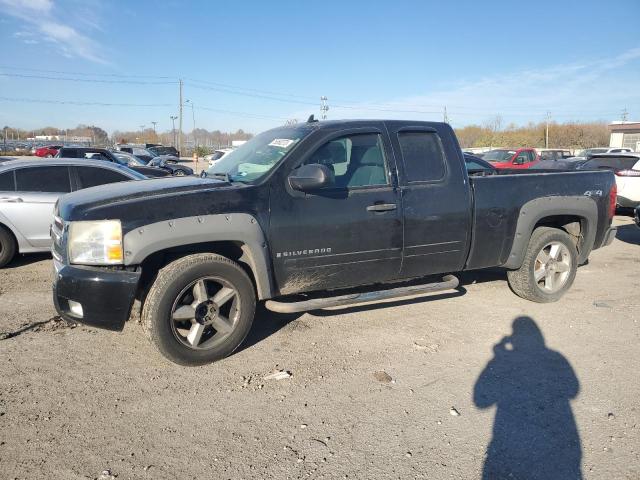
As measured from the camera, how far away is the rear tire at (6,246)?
6.11 metres

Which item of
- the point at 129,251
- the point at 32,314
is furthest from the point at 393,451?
the point at 32,314

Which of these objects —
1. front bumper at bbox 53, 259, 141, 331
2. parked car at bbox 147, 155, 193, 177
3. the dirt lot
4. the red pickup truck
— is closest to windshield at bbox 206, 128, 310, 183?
front bumper at bbox 53, 259, 141, 331

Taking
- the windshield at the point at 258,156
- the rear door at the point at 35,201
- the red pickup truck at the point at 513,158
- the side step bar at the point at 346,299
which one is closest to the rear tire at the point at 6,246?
the rear door at the point at 35,201

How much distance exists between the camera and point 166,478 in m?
2.40

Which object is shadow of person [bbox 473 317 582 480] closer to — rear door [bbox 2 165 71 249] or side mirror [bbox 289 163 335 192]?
side mirror [bbox 289 163 335 192]

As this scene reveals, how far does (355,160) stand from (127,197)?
193cm

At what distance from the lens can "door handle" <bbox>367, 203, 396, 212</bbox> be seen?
3975mm

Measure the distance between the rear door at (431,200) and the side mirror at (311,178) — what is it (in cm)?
88

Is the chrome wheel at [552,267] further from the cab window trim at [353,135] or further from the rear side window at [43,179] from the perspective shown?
the rear side window at [43,179]

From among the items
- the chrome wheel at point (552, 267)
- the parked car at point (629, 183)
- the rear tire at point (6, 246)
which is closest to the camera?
the chrome wheel at point (552, 267)

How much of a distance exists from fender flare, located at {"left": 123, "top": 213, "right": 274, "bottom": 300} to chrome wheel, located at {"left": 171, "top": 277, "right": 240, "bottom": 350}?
10.2 inches

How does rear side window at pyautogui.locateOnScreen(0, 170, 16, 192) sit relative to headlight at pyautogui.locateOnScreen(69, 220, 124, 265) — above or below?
above

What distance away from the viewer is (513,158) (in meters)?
21.0

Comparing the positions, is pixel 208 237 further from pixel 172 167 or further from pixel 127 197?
pixel 172 167
